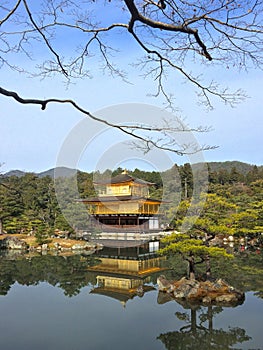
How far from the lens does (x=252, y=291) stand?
7312 mm

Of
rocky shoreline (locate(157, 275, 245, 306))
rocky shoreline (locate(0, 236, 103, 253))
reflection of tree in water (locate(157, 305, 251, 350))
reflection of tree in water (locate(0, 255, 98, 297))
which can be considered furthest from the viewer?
rocky shoreline (locate(0, 236, 103, 253))

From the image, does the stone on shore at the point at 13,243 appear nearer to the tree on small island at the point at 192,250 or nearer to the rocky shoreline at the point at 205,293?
the tree on small island at the point at 192,250

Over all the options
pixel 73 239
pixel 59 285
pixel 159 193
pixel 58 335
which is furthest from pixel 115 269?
pixel 159 193

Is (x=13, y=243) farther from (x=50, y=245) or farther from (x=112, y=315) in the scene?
(x=112, y=315)

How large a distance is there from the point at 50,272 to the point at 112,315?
183 inches

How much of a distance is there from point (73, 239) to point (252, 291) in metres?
12.2

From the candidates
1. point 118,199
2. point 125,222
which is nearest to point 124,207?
point 118,199

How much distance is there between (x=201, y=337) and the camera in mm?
5000

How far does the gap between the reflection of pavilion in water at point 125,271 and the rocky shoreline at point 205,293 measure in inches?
35.0

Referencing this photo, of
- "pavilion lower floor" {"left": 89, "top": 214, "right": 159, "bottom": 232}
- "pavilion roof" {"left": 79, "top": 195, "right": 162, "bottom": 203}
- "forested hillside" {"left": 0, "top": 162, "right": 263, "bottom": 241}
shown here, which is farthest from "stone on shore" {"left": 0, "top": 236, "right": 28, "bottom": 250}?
"pavilion roof" {"left": 79, "top": 195, "right": 162, "bottom": 203}

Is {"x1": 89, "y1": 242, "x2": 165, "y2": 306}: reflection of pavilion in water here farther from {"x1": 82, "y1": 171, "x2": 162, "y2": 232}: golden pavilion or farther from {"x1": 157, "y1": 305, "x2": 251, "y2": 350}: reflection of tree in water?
{"x1": 82, "y1": 171, "x2": 162, "y2": 232}: golden pavilion

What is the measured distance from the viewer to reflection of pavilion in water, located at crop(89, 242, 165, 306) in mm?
7723

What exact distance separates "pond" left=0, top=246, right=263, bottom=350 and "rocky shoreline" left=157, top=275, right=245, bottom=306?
0.22 meters

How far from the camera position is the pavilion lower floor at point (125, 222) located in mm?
19438
